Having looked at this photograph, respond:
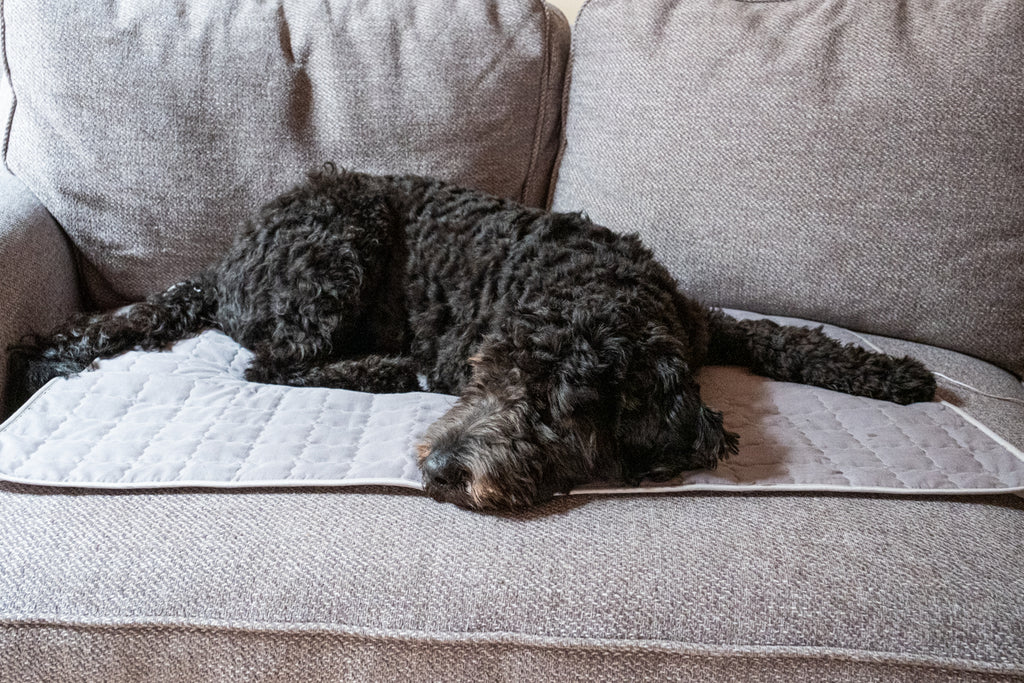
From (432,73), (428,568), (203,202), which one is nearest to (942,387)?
(428,568)

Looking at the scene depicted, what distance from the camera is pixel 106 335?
1943 mm

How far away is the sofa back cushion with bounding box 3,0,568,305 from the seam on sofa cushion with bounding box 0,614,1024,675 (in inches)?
56.2

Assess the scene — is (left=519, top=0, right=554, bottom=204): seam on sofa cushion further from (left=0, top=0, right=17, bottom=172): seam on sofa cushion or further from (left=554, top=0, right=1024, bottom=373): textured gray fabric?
(left=0, top=0, right=17, bottom=172): seam on sofa cushion

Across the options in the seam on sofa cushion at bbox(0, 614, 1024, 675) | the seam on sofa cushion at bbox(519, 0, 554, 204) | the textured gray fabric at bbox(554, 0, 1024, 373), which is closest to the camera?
the seam on sofa cushion at bbox(0, 614, 1024, 675)

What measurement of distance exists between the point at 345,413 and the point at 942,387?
Answer: 1.67m

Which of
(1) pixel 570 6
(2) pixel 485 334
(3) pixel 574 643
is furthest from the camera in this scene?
(1) pixel 570 6

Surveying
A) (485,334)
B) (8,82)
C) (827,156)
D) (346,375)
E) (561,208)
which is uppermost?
(827,156)

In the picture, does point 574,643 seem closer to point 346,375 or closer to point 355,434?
point 355,434

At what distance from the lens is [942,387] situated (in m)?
1.94

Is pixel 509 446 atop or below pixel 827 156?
below

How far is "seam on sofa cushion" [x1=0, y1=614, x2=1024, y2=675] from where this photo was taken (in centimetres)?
120

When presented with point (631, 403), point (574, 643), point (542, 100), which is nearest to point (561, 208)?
point (542, 100)

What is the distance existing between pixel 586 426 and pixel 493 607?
0.44 metres

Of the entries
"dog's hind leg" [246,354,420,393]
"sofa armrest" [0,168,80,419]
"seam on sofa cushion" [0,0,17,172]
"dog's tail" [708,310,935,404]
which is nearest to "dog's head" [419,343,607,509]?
"dog's hind leg" [246,354,420,393]
